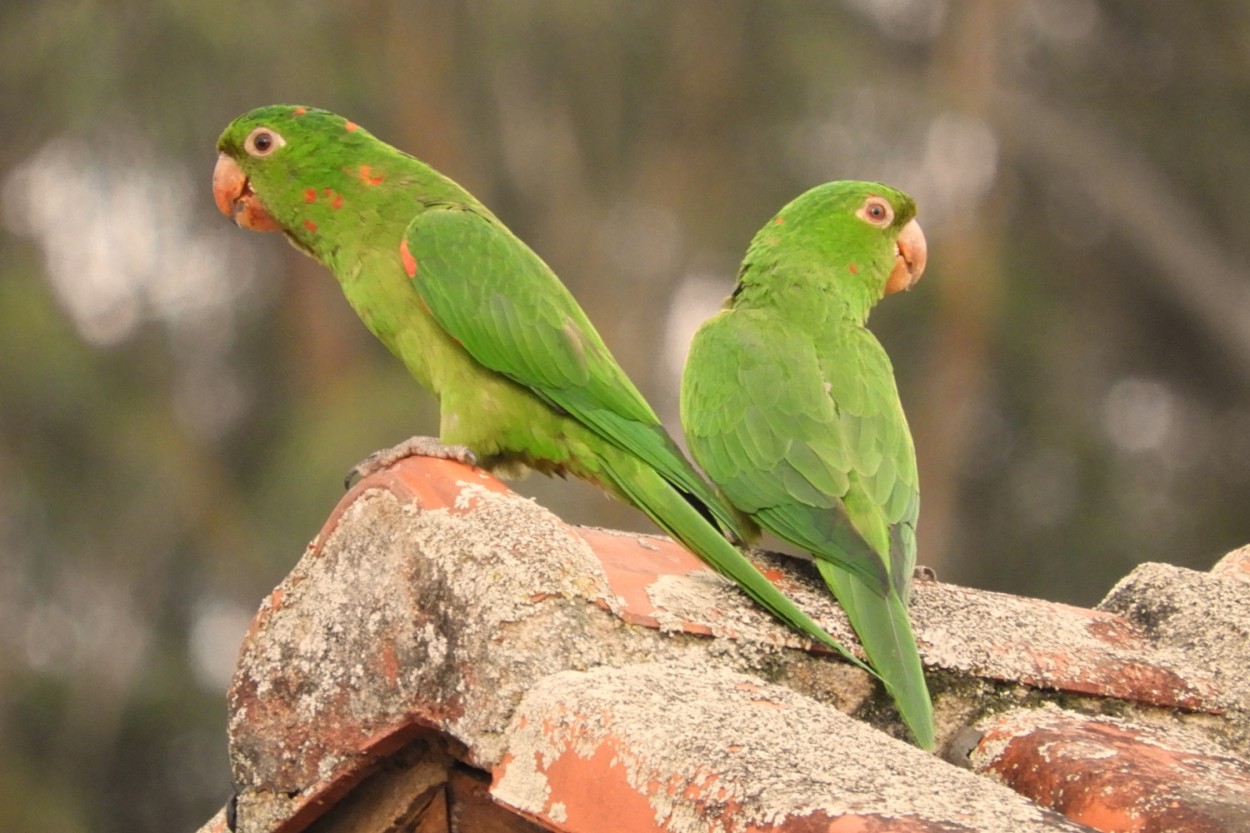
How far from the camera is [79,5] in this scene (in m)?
15.0

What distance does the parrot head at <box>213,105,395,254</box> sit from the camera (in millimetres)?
3830

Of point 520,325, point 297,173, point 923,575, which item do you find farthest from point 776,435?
point 297,173

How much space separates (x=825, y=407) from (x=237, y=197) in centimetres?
146

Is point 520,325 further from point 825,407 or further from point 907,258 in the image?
point 907,258

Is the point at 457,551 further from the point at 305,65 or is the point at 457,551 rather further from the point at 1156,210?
the point at 1156,210

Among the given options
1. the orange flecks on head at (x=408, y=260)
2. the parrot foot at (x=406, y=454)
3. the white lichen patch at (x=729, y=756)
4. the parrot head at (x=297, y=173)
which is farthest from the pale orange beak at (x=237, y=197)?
the white lichen patch at (x=729, y=756)

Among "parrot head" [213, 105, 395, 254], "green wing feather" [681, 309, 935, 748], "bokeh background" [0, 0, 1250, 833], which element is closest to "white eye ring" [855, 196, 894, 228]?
"green wing feather" [681, 309, 935, 748]

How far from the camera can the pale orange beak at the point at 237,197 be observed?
396 cm

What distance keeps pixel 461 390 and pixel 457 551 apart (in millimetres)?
1169

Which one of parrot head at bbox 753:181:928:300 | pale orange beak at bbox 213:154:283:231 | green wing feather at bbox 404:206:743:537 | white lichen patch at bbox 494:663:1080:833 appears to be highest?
parrot head at bbox 753:181:928:300

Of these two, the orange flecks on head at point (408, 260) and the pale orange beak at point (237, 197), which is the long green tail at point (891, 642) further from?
the pale orange beak at point (237, 197)

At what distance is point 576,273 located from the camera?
1538cm

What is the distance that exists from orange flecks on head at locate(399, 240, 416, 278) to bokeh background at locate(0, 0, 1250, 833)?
843cm

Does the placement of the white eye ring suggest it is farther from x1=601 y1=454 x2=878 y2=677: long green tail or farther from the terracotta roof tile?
the terracotta roof tile
